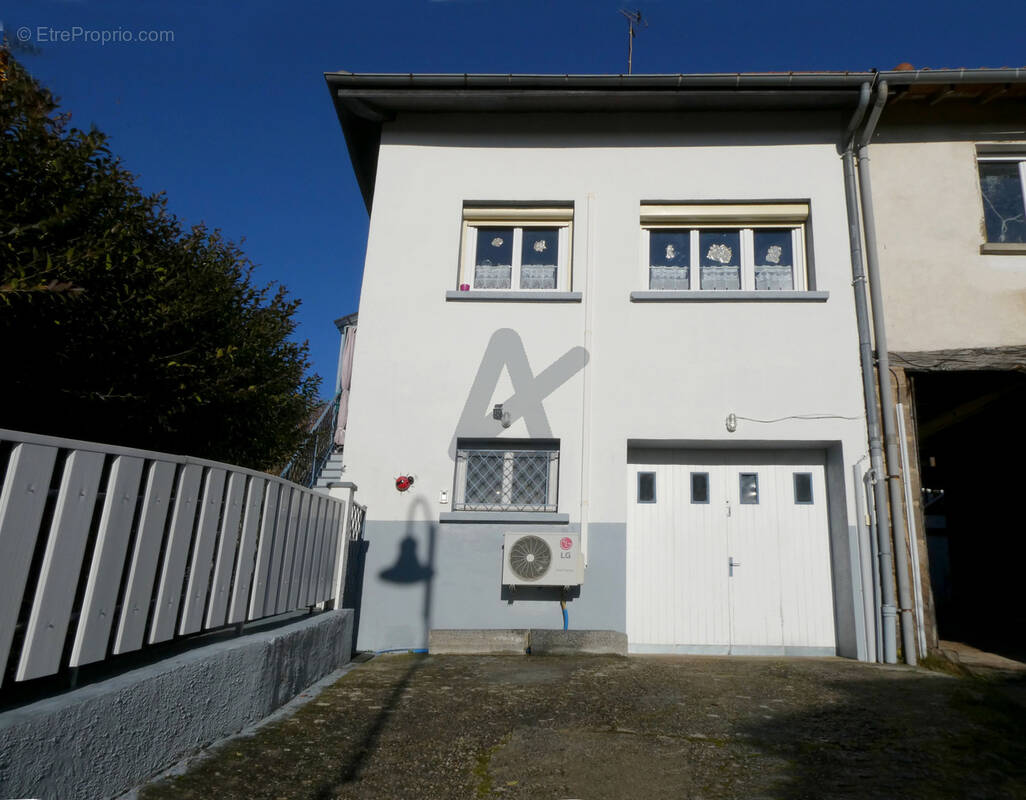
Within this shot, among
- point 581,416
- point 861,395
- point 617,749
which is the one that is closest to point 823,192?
point 861,395

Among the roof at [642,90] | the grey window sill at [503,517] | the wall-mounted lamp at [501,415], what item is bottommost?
the grey window sill at [503,517]

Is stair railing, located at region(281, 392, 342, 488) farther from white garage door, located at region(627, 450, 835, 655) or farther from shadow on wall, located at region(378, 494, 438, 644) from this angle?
white garage door, located at region(627, 450, 835, 655)

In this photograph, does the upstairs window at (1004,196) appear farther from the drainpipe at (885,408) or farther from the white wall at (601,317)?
the white wall at (601,317)

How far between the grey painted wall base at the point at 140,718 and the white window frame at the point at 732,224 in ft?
17.3

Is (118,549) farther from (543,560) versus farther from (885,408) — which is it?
(885,408)

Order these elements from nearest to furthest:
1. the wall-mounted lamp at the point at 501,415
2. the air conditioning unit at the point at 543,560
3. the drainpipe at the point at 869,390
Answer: the drainpipe at the point at 869,390
the air conditioning unit at the point at 543,560
the wall-mounted lamp at the point at 501,415

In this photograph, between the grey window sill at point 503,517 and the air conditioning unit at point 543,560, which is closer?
the air conditioning unit at point 543,560

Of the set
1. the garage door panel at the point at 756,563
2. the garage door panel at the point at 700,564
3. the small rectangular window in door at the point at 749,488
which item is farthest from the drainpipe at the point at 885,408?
the garage door panel at the point at 700,564

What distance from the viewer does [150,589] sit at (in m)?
2.70

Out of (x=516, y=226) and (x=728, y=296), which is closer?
(x=728, y=296)

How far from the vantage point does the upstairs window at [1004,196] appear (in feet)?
22.9

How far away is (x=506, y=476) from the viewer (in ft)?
21.8

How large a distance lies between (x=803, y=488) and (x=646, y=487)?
1.58 metres

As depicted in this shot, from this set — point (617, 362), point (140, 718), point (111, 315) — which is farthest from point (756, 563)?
point (111, 315)
